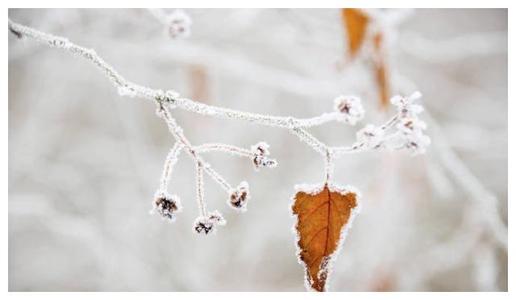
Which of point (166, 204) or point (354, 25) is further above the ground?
point (354, 25)

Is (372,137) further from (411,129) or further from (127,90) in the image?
(127,90)

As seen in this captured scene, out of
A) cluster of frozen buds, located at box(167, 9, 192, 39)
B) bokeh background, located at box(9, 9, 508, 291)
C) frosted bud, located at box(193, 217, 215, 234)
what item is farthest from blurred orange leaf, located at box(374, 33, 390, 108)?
frosted bud, located at box(193, 217, 215, 234)

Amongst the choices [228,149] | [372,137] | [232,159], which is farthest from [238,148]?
[232,159]

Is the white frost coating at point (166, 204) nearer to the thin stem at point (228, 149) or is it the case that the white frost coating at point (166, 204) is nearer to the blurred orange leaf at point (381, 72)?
the thin stem at point (228, 149)

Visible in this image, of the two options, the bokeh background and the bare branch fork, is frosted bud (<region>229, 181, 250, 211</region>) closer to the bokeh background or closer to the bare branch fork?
the bare branch fork

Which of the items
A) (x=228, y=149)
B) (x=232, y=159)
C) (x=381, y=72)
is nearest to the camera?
(x=228, y=149)

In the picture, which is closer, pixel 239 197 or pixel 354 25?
pixel 239 197
